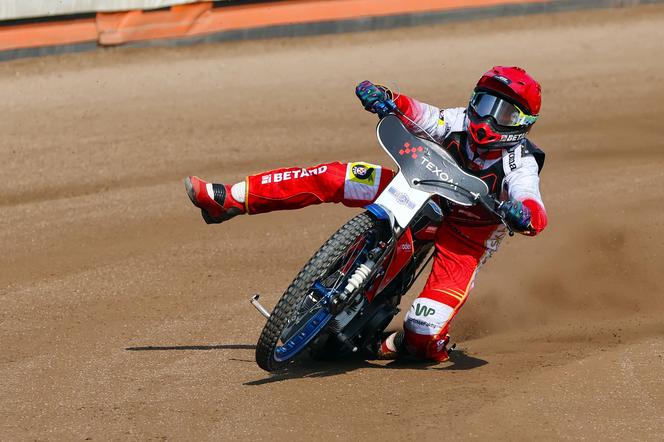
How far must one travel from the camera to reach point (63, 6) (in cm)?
1307

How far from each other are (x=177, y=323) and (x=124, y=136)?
4.18 m

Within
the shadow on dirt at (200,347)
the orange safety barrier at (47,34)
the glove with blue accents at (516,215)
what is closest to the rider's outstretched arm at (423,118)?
the glove with blue accents at (516,215)

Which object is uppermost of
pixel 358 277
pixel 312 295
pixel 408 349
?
pixel 358 277

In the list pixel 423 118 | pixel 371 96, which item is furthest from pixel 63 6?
pixel 371 96

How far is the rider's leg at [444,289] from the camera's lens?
7242mm

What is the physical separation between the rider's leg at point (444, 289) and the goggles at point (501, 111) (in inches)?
31.4

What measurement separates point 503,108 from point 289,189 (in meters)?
1.48

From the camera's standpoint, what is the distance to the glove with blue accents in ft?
21.3

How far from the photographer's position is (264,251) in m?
9.62

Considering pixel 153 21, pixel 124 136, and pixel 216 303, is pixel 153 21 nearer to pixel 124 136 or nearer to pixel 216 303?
pixel 124 136

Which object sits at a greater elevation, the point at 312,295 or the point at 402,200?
the point at 402,200

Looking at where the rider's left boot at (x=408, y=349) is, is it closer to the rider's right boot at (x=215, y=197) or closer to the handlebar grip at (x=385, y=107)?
the rider's right boot at (x=215, y=197)

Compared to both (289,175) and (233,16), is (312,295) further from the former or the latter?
(233,16)

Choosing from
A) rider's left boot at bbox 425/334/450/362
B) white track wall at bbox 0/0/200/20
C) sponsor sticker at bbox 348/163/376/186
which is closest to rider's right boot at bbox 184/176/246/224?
sponsor sticker at bbox 348/163/376/186
